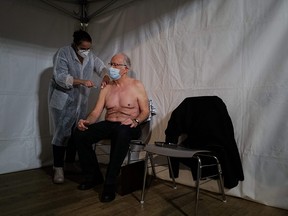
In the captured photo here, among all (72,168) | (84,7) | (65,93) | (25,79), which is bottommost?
(72,168)

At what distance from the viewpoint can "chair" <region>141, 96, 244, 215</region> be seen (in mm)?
1756

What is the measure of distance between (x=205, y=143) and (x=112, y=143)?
0.73 m

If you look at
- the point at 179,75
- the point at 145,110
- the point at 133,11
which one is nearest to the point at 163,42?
the point at 179,75

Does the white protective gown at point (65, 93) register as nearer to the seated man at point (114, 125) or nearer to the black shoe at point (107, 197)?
the seated man at point (114, 125)

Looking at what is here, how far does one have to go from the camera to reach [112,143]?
2.09 metres

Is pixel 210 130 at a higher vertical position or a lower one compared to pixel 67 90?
lower

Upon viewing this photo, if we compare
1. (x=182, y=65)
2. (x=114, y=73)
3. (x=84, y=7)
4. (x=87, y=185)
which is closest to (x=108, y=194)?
(x=87, y=185)

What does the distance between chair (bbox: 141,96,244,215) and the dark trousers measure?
0.65 feet

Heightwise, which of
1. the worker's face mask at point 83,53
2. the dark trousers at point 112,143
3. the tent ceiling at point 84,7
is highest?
the tent ceiling at point 84,7

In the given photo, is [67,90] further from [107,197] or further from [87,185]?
[107,197]

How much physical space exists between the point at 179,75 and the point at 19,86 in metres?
1.64

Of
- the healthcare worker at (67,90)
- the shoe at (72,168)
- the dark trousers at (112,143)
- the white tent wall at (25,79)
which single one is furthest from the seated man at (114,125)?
the white tent wall at (25,79)

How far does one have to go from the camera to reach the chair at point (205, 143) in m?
1.76

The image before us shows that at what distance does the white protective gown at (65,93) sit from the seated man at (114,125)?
0.30 meters
